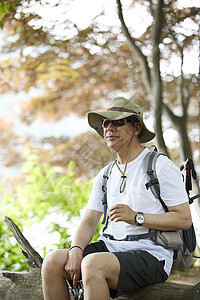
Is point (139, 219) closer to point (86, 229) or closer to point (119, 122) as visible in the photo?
point (86, 229)

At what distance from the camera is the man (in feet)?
5.52

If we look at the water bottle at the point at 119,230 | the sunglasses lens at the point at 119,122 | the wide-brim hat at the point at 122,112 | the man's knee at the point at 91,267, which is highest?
the wide-brim hat at the point at 122,112

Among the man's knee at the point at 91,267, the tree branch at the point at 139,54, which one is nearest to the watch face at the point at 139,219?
the man's knee at the point at 91,267

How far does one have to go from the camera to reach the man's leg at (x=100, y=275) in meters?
1.60

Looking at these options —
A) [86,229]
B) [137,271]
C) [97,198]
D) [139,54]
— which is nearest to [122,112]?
[97,198]

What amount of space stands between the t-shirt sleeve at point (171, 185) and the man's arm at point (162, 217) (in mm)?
33

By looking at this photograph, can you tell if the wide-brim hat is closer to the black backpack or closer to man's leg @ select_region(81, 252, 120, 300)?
the black backpack

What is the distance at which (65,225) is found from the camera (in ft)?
11.9

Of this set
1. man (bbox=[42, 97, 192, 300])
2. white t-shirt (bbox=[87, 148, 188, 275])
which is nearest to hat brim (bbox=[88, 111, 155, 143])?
man (bbox=[42, 97, 192, 300])

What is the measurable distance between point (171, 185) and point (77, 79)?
4.73 m

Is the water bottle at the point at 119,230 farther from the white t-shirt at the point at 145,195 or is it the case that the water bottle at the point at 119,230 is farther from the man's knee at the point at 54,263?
the man's knee at the point at 54,263

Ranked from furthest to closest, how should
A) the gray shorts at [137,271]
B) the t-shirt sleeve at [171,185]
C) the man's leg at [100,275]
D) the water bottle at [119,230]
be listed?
the water bottle at [119,230] < the t-shirt sleeve at [171,185] < the gray shorts at [137,271] < the man's leg at [100,275]

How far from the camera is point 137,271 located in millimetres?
1724

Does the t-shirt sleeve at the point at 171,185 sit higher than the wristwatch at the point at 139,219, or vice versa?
the t-shirt sleeve at the point at 171,185
